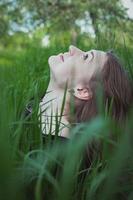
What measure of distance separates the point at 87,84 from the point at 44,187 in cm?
117

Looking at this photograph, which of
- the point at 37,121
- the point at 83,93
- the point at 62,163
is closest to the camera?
the point at 62,163

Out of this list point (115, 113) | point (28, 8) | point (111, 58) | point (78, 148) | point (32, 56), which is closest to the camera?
point (78, 148)

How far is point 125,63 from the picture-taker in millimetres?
2988

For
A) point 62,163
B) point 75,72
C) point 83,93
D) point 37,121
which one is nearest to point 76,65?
point 75,72

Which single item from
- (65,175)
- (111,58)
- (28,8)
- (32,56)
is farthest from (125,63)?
(28,8)

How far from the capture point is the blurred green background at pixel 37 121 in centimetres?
112

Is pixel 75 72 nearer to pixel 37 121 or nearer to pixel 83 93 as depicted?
pixel 83 93

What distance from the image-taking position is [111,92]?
2.46 m

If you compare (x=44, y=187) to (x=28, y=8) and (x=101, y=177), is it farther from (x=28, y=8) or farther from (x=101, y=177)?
(x=28, y=8)

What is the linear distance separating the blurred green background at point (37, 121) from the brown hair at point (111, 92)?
19cm

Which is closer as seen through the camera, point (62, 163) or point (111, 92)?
point (62, 163)

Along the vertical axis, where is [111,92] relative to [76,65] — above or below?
below

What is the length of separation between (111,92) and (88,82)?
119 millimetres

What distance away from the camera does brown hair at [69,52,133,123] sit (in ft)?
7.63
